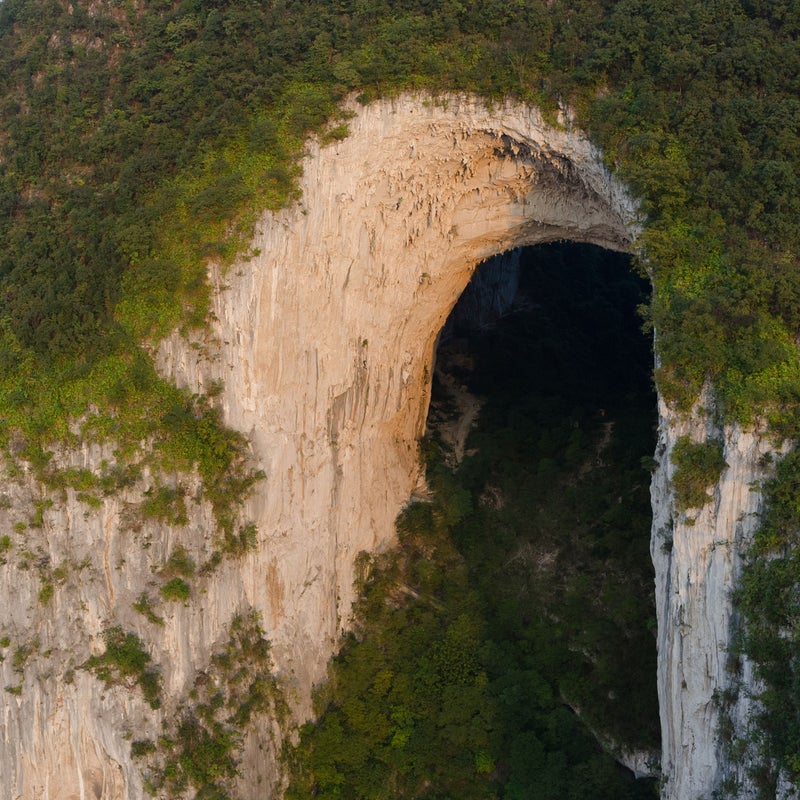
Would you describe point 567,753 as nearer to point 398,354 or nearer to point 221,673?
point 221,673

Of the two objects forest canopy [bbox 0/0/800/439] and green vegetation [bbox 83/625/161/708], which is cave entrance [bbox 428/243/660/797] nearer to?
forest canopy [bbox 0/0/800/439]

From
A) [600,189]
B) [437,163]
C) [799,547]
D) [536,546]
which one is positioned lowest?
[799,547]

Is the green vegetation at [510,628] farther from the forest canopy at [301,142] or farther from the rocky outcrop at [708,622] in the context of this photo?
the forest canopy at [301,142]

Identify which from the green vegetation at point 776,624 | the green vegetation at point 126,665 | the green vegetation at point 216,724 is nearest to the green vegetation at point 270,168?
the green vegetation at point 216,724

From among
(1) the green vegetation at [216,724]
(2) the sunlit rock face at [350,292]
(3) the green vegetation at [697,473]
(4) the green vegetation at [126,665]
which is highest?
(2) the sunlit rock face at [350,292]

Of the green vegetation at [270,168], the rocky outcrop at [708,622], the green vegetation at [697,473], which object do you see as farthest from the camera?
the green vegetation at [270,168]

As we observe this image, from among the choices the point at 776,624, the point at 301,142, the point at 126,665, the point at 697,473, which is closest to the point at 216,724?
the point at 126,665

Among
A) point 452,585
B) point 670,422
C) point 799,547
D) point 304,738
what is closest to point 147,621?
point 304,738
